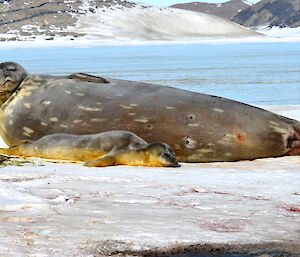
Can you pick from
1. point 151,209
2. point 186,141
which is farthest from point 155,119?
point 151,209

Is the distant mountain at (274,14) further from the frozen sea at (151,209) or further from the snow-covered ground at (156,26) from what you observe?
the frozen sea at (151,209)

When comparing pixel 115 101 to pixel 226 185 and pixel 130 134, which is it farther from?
pixel 226 185

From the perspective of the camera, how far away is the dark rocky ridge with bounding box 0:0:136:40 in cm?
7106

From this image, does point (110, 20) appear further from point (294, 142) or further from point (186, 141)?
point (186, 141)

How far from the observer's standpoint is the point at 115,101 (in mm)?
4781

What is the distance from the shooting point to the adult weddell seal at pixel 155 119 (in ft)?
15.0

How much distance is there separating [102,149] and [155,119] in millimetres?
560

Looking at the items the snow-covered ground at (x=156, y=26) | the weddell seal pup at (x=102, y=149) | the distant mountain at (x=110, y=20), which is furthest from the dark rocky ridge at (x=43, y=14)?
the weddell seal pup at (x=102, y=149)

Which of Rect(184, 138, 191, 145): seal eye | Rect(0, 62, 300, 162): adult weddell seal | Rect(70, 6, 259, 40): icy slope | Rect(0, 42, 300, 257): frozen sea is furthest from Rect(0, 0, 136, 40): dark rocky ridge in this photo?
Rect(0, 42, 300, 257): frozen sea

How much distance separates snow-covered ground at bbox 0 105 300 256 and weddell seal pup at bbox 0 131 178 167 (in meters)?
0.15

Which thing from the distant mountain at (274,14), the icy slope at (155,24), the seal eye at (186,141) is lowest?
the distant mountain at (274,14)

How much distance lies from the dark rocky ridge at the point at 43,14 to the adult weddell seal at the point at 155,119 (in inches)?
2407

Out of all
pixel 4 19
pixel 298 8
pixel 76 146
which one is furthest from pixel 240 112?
pixel 298 8

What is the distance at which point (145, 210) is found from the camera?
2562mm
